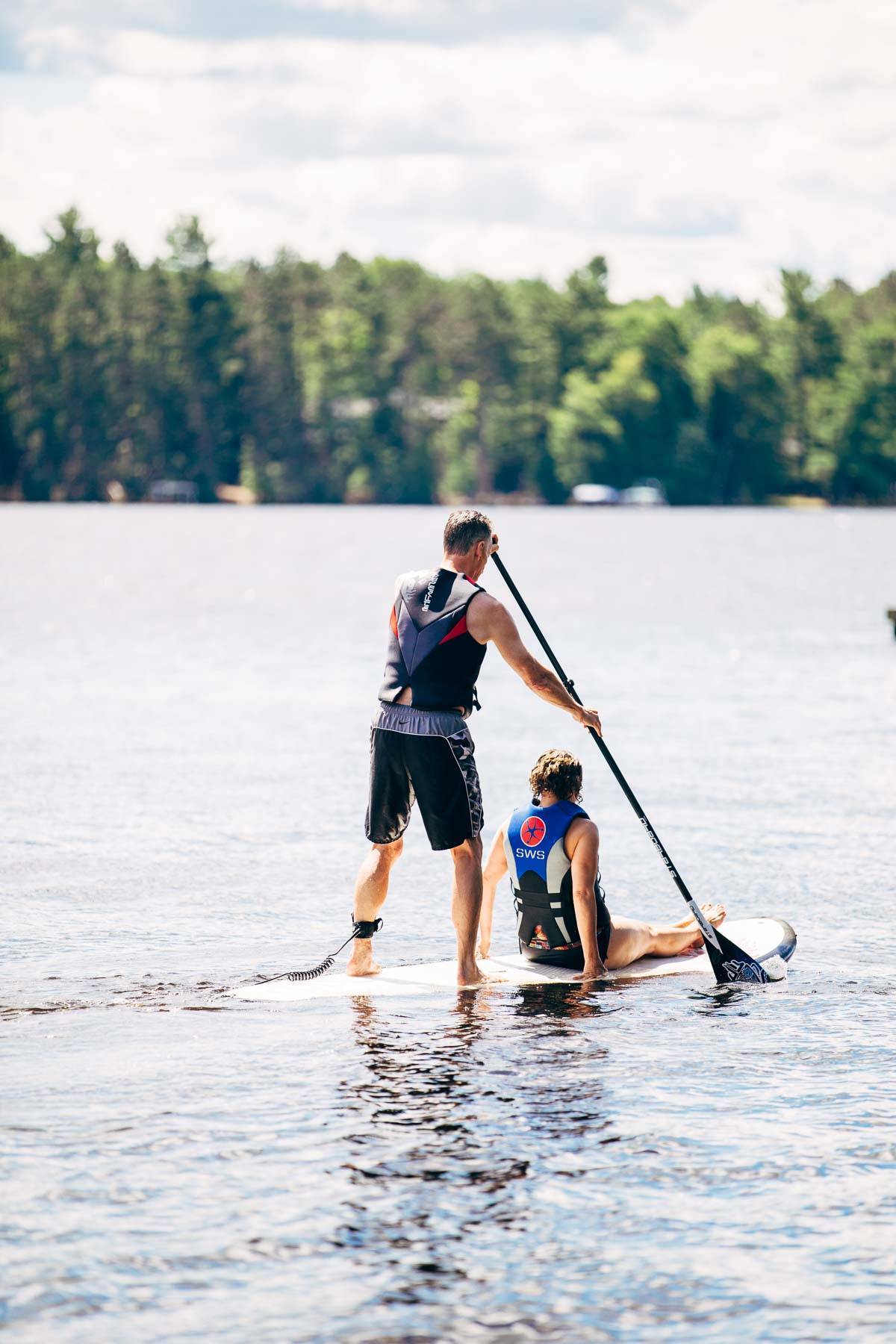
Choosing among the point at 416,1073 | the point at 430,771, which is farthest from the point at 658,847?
the point at 416,1073

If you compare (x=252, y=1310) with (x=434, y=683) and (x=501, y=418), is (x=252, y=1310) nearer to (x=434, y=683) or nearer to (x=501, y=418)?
(x=434, y=683)

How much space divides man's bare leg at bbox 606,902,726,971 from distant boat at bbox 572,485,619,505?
454 feet

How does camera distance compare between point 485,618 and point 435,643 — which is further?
point 435,643

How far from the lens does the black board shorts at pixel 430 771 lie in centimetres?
870

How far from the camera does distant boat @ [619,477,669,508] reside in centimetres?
14825

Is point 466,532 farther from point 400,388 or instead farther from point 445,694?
point 400,388

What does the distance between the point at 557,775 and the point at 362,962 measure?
133cm

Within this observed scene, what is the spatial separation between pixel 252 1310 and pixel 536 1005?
3.51 meters

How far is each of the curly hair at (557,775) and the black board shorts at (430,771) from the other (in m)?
0.38

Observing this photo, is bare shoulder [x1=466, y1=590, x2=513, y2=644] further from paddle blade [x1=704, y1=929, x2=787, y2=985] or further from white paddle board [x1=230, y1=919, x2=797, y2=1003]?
paddle blade [x1=704, y1=929, x2=787, y2=985]

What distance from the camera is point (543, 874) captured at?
9.14 meters

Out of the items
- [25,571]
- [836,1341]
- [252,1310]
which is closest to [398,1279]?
[252,1310]

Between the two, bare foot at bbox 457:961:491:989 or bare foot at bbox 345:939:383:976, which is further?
bare foot at bbox 345:939:383:976

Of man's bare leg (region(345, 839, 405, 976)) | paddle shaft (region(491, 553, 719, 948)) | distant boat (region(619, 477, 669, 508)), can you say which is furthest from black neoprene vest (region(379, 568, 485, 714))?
distant boat (region(619, 477, 669, 508))
